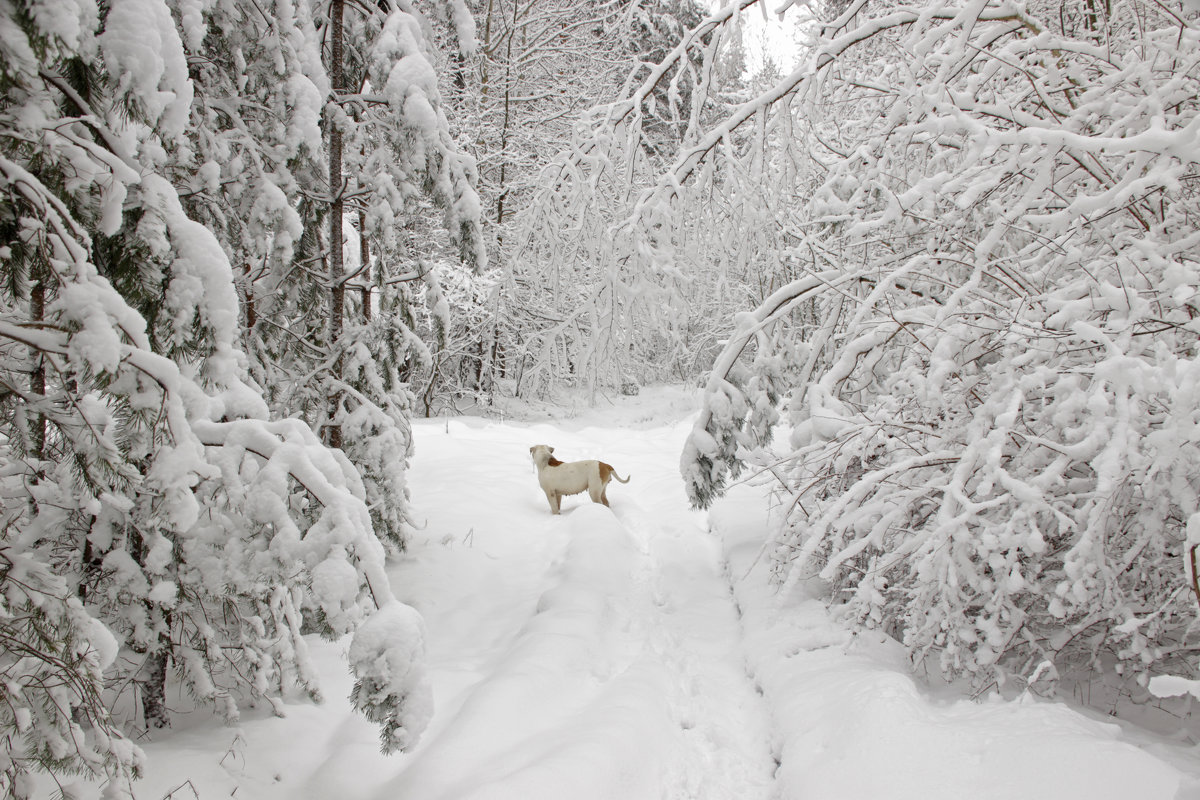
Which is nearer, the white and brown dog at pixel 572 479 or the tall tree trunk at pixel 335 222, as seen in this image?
the tall tree trunk at pixel 335 222

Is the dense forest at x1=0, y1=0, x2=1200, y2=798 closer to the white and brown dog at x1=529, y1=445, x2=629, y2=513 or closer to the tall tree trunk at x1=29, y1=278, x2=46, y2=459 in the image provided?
the tall tree trunk at x1=29, y1=278, x2=46, y2=459

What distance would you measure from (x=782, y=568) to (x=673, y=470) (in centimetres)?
493

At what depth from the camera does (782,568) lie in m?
4.95

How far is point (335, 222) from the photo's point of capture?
503 centimetres

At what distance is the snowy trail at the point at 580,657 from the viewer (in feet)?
9.70

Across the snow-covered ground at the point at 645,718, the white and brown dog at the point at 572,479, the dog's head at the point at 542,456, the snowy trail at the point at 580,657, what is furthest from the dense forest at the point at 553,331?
the dog's head at the point at 542,456

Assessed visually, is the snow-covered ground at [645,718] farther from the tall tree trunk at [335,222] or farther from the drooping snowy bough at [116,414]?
the tall tree trunk at [335,222]

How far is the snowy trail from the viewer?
2.96 metres

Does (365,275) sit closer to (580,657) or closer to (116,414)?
(580,657)

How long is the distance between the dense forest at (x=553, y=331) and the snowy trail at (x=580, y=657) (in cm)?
81

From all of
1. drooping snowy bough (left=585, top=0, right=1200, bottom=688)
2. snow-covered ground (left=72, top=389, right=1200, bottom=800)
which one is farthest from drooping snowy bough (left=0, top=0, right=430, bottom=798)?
drooping snowy bough (left=585, top=0, right=1200, bottom=688)

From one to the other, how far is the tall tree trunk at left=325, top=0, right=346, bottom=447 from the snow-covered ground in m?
1.58

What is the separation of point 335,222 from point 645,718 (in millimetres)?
4230

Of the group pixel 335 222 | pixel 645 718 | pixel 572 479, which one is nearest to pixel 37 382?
pixel 335 222
